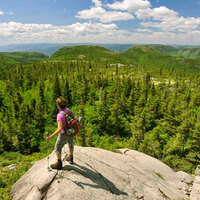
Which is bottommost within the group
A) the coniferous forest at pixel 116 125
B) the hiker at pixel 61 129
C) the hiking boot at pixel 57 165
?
the coniferous forest at pixel 116 125

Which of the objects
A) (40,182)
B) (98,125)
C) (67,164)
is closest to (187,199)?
(67,164)

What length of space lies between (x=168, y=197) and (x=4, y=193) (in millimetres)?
10100

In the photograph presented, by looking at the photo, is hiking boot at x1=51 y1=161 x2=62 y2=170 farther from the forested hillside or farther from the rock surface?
the forested hillside

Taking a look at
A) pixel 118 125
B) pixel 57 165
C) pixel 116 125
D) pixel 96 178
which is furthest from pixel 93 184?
pixel 118 125

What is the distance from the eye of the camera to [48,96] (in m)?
70.7

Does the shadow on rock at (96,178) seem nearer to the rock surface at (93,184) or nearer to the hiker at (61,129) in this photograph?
the rock surface at (93,184)

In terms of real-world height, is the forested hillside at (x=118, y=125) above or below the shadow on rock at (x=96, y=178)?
below

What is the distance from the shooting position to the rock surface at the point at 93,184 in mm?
6441

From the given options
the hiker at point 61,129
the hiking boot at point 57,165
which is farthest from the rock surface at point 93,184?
the hiker at point 61,129

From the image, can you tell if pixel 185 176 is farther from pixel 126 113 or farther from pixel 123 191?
pixel 126 113

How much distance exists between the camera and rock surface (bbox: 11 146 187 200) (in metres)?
6.44

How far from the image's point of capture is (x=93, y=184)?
7.19 m

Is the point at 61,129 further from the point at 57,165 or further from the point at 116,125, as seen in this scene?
the point at 116,125

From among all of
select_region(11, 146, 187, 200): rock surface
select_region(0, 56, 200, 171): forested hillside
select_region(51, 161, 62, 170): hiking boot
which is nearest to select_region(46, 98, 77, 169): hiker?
select_region(51, 161, 62, 170): hiking boot
